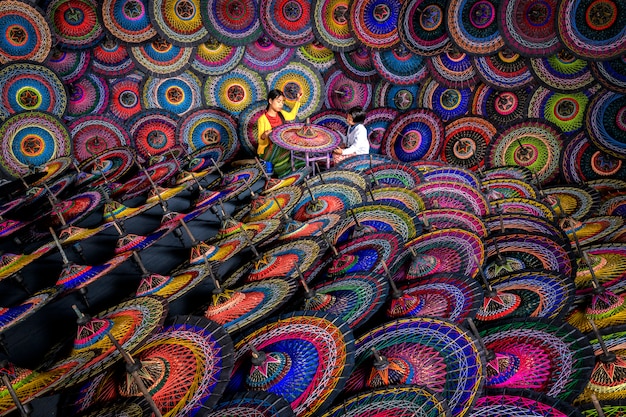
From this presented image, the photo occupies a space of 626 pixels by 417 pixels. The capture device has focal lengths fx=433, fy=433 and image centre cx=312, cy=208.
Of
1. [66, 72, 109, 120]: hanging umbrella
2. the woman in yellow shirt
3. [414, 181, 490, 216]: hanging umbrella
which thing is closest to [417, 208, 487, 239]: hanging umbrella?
[414, 181, 490, 216]: hanging umbrella

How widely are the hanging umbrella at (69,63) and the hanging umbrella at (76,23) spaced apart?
0.38ft

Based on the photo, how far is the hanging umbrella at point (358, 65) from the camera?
5.00 metres

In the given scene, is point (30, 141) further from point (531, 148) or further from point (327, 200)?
point (531, 148)

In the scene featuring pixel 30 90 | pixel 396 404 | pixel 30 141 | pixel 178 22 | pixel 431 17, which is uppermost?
pixel 178 22

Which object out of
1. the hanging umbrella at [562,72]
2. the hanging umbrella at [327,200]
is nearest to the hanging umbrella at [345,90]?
the hanging umbrella at [562,72]

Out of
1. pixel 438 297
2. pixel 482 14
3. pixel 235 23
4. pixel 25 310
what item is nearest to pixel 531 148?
pixel 482 14

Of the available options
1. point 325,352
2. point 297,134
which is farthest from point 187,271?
point 297,134

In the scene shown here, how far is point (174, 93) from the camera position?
5047mm

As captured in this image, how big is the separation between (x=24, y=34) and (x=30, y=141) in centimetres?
108

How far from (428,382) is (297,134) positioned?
2.56 metres

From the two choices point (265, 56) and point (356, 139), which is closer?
point (356, 139)

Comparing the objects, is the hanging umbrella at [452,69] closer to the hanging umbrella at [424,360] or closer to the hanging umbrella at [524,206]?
the hanging umbrella at [524,206]

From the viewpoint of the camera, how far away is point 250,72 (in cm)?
513

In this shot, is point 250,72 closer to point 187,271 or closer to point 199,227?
point 199,227
